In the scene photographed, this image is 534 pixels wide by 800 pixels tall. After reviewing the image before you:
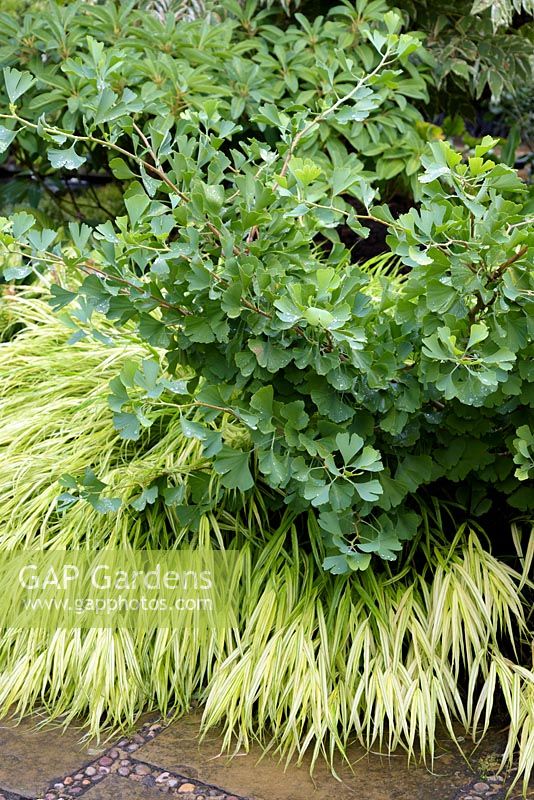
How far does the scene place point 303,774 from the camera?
2.08 meters

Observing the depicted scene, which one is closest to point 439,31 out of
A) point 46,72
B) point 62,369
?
point 46,72

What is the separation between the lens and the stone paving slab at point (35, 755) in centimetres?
204

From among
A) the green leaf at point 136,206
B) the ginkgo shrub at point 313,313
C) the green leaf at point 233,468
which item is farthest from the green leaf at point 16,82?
the green leaf at point 233,468

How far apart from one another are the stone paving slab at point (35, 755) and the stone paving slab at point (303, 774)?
15 cm

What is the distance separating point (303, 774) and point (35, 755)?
0.60 meters

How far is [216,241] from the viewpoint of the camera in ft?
6.84

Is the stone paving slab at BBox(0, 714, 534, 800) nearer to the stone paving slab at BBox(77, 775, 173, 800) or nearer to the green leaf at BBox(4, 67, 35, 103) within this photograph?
the stone paving slab at BBox(77, 775, 173, 800)

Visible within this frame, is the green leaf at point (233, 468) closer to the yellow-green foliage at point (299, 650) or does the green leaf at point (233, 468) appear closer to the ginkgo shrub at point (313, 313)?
the ginkgo shrub at point (313, 313)

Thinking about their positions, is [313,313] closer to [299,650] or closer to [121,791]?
[299,650]

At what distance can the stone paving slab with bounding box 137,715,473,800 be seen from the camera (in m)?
2.00

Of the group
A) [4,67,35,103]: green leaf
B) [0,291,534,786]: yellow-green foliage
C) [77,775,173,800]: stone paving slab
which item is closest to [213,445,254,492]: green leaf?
[0,291,534,786]: yellow-green foliage

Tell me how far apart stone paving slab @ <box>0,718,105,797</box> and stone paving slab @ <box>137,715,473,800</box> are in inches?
6.1

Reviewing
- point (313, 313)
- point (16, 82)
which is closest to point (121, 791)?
point (313, 313)

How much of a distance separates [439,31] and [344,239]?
3.33 ft
